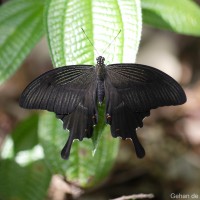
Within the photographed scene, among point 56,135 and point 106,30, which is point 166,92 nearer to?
point 106,30

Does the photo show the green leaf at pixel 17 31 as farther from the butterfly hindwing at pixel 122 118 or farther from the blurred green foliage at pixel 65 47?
the butterfly hindwing at pixel 122 118

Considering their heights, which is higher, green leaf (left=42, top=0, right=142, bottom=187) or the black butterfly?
green leaf (left=42, top=0, right=142, bottom=187)

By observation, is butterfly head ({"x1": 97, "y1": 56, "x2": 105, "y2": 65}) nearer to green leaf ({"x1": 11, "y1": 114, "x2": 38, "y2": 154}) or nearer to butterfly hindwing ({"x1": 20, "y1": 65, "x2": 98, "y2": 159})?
butterfly hindwing ({"x1": 20, "y1": 65, "x2": 98, "y2": 159})

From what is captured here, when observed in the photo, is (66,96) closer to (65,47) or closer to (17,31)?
(65,47)

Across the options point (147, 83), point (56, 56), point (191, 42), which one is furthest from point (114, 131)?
point (191, 42)

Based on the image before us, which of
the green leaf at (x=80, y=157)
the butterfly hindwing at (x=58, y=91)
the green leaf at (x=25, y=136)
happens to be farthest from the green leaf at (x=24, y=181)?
the butterfly hindwing at (x=58, y=91)

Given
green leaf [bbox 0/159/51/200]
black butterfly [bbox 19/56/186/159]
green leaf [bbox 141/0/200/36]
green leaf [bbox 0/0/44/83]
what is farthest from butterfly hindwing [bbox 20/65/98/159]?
green leaf [bbox 0/159/51/200]
